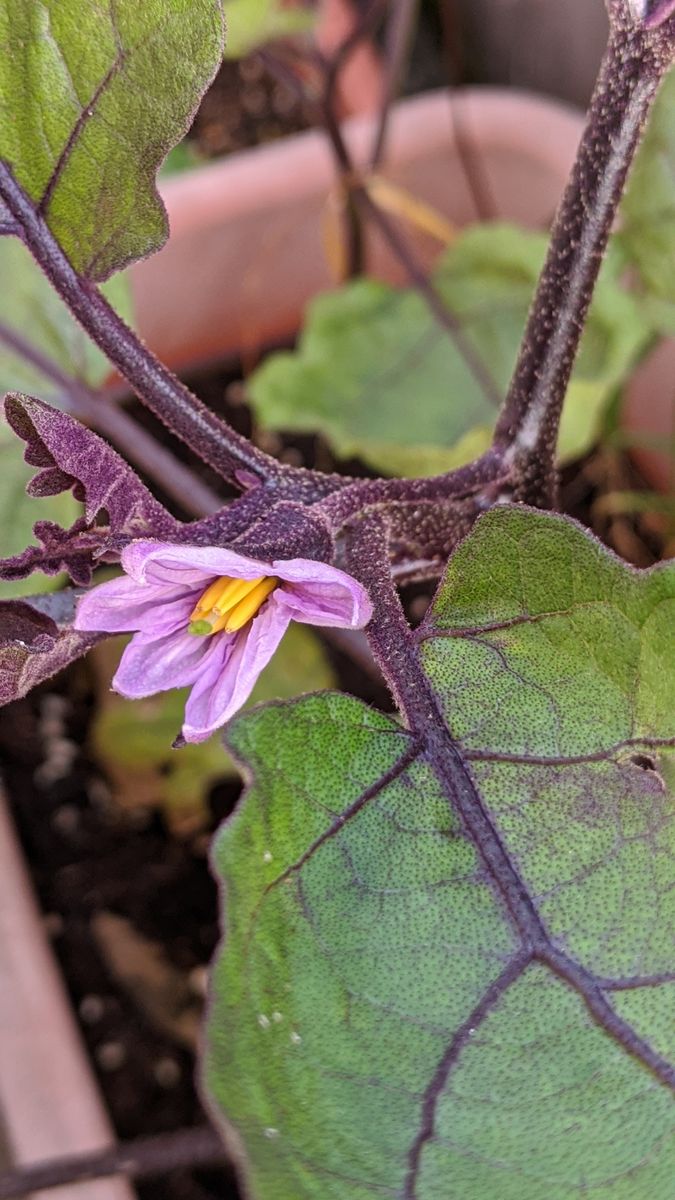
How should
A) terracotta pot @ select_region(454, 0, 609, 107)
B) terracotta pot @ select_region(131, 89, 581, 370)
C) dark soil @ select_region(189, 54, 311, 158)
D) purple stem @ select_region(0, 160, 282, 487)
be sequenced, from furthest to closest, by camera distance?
dark soil @ select_region(189, 54, 311, 158), terracotta pot @ select_region(454, 0, 609, 107), terracotta pot @ select_region(131, 89, 581, 370), purple stem @ select_region(0, 160, 282, 487)

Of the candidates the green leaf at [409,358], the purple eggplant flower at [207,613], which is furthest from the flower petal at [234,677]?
the green leaf at [409,358]

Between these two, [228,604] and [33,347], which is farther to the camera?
[33,347]

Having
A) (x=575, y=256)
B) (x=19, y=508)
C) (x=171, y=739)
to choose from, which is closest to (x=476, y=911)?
(x=575, y=256)

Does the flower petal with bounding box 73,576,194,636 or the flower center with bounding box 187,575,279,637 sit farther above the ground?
the flower petal with bounding box 73,576,194,636

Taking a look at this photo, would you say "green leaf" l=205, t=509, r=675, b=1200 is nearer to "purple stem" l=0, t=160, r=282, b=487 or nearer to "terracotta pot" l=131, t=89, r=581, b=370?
"purple stem" l=0, t=160, r=282, b=487

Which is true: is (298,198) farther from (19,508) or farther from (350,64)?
(19,508)

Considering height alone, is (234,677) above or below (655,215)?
below

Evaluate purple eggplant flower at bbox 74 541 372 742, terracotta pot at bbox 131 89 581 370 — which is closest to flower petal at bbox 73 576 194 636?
purple eggplant flower at bbox 74 541 372 742

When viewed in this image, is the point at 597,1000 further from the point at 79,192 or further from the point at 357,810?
the point at 79,192

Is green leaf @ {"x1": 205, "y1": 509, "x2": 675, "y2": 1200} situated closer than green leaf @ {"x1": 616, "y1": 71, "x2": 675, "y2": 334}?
Yes
